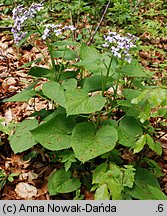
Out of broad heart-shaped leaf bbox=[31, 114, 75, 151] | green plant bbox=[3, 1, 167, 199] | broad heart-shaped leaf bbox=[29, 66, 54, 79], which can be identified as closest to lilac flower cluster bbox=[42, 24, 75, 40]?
green plant bbox=[3, 1, 167, 199]

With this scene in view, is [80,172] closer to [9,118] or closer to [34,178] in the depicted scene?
[34,178]

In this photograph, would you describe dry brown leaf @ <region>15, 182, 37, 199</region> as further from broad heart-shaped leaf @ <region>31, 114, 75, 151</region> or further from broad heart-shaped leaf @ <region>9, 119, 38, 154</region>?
broad heart-shaped leaf @ <region>31, 114, 75, 151</region>

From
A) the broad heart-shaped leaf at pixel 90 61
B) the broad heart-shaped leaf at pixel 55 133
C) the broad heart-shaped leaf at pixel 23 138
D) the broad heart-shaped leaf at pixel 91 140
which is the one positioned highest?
the broad heart-shaped leaf at pixel 90 61

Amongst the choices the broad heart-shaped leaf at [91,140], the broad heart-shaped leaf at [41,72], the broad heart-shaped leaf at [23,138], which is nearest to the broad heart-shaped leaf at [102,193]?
the broad heart-shaped leaf at [91,140]

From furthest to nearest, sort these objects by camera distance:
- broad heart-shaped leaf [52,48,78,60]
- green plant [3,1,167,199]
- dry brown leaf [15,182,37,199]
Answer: broad heart-shaped leaf [52,48,78,60]
dry brown leaf [15,182,37,199]
green plant [3,1,167,199]

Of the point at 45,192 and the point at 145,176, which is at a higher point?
the point at 145,176

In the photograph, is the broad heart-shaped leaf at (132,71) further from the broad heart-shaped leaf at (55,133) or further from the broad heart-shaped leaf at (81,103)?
the broad heart-shaped leaf at (55,133)

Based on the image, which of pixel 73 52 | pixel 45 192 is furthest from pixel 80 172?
pixel 73 52
